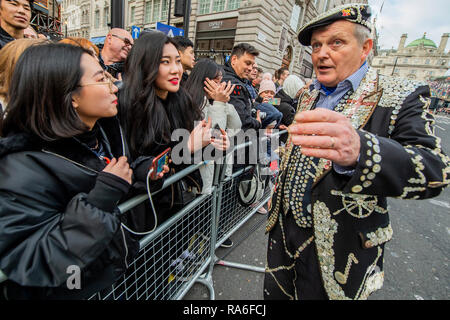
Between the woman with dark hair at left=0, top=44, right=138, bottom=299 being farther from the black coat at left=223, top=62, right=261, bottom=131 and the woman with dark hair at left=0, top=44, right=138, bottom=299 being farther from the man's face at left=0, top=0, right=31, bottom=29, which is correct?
the man's face at left=0, top=0, right=31, bottom=29

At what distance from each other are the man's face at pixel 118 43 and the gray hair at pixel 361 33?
318cm

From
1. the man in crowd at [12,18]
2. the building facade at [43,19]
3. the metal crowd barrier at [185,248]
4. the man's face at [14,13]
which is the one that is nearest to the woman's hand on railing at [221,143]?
the metal crowd barrier at [185,248]

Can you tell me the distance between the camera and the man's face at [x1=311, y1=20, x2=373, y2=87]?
1167 mm

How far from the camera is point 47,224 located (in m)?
0.94

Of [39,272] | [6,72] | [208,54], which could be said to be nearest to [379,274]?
[39,272]

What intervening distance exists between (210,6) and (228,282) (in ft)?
57.8

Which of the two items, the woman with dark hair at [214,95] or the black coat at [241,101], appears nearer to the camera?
the woman with dark hair at [214,95]

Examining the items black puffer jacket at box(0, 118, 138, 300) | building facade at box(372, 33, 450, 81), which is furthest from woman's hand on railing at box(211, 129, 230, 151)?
building facade at box(372, 33, 450, 81)

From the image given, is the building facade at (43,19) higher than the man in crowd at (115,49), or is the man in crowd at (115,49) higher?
the building facade at (43,19)

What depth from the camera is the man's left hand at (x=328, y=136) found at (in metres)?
0.72

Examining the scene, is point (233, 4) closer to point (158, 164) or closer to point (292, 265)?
point (158, 164)

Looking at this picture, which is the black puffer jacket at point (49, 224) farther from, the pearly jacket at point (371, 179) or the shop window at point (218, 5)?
the shop window at point (218, 5)

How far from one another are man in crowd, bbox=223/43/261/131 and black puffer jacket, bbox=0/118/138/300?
6.46 feet

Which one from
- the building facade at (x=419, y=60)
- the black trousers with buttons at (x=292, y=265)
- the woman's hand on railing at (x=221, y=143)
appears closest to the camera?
the black trousers with buttons at (x=292, y=265)
